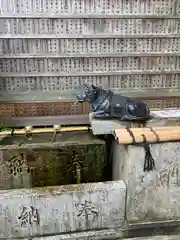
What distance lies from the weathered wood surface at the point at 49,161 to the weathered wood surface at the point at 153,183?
12.9 inches

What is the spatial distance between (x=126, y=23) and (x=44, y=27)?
3.11 ft

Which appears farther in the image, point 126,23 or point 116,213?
point 126,23

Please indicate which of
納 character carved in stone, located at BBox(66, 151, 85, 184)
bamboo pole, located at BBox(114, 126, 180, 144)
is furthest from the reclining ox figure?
納 character carved in stone, located at BBox(66, 151, 85, 184)

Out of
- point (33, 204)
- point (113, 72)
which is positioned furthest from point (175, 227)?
point (113, 72)

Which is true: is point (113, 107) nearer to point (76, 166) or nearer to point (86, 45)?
point (76, 166)

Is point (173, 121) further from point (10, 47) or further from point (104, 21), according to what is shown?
point (10, 47)

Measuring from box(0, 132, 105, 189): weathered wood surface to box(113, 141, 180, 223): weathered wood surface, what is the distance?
0.33m

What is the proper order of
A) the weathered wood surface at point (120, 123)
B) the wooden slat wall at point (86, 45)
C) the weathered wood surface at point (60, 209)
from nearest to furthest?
the weathered wood surface at point (60, 209)
the weathered wood surface at point (120, 123)
the wooden slat wall at point (86, 45)

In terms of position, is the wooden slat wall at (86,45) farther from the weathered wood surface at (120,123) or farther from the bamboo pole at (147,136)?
the bamboo pole at (147,136)

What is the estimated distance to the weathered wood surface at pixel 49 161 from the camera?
87.0 inches

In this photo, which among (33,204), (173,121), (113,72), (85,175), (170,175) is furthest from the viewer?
(113,72)

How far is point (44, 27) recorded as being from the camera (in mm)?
2748

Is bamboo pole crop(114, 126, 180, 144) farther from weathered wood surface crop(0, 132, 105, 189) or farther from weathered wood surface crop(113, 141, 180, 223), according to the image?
weathered wood surface crop(0, 132, 105, 189)

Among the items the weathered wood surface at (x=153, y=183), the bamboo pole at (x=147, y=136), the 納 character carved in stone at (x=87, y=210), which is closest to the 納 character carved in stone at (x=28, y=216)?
the 納 character carved in stone at (x=87, y=210)
